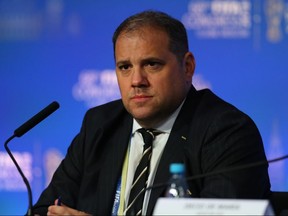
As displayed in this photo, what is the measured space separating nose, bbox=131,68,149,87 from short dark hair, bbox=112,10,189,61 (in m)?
0.19

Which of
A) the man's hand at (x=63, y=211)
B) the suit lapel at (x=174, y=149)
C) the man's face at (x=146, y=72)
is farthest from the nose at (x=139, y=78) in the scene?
the man's hand at (x=63, y=211)

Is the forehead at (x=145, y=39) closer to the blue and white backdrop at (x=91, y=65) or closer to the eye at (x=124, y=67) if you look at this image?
the eye at (x=124, y=67)

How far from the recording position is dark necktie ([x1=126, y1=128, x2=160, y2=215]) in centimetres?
285

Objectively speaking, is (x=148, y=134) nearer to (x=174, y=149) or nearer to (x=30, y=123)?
(x=174, y=149)

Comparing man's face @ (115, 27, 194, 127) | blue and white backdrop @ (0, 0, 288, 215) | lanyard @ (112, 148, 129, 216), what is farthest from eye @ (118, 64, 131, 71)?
blue and white backdrop @ (0, 0, 288, 215)

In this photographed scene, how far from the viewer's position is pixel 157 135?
10.1 feet

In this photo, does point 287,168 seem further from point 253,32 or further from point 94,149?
point 94,149

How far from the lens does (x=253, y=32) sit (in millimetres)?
4145

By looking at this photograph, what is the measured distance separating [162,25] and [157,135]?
491 millimetres

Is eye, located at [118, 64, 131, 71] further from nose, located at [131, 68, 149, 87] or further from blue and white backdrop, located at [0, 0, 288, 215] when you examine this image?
blue and white backdrop, located at [0, 0, 288, 215]

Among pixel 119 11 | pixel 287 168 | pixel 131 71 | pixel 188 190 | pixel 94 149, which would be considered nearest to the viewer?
pixel 188 190

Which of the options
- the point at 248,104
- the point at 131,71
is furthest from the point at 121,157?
the point at 248,104

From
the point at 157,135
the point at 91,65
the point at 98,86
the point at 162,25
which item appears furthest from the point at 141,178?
the point at 91,65

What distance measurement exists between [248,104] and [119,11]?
102cm
